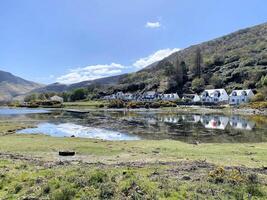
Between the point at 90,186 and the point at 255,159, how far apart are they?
56.1 feet

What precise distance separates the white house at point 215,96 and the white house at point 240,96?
14.3 feet

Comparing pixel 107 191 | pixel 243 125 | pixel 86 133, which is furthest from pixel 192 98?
pixel 107 191

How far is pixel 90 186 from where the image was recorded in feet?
46.7

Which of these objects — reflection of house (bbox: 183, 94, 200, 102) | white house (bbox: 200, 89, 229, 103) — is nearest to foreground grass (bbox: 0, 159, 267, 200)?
white house (bbox: 200, 89, 229, 103)

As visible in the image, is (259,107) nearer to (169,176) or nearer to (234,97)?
(234,97)

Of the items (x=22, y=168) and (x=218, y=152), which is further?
(x=218, y=152)

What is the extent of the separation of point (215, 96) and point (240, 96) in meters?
18.7

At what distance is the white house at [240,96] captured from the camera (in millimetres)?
163900

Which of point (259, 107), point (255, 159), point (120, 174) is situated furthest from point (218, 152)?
point (259, 107)

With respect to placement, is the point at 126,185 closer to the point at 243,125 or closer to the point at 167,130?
the point at 167,130

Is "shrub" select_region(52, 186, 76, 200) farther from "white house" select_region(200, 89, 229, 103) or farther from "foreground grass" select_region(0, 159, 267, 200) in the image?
"white house" select_region(200, 89, 229, 103)

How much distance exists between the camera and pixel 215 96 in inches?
7288

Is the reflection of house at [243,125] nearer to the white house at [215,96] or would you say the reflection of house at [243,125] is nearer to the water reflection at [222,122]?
the water reflection at [222,122]

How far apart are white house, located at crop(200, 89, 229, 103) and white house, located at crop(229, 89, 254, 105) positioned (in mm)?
4350
